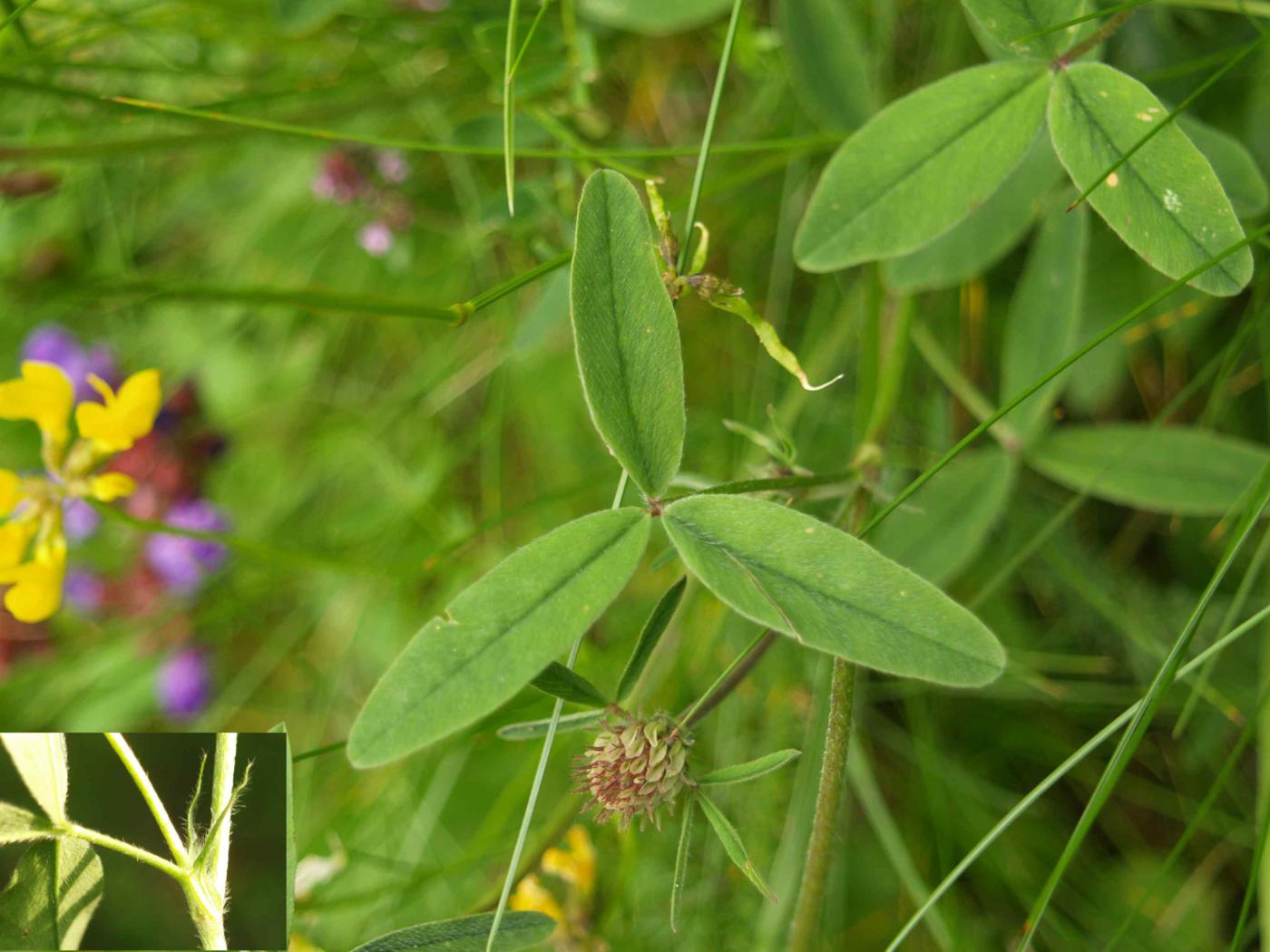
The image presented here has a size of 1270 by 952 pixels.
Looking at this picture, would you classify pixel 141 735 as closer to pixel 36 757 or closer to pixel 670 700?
pixel 36 757

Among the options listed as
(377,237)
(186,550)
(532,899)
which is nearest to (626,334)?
(532,899)

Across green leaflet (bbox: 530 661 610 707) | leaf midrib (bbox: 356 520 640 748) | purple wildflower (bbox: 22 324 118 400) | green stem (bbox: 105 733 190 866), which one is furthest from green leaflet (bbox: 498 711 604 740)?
purple wildflower (bbox: 22 324 118 400)

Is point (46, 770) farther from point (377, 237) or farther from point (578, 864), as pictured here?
point (377, 237)

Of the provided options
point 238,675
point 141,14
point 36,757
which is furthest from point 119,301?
point 36,757

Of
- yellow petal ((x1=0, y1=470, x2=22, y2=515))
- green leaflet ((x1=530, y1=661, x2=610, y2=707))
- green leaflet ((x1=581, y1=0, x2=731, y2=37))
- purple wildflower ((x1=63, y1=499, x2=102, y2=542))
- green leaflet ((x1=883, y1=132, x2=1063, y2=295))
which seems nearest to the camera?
green leaflet ((x1=530, y1=661, x2=610, y2=707))

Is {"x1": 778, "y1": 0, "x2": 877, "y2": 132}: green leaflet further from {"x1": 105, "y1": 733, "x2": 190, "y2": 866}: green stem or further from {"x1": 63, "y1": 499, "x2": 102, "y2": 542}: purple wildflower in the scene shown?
{"x1": 63, "y1": 499, "x2": 102, "y2": 542}: purple wildflower

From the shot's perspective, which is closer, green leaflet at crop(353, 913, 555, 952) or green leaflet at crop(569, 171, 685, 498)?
green leaflet at crop(569, 171, 685, 498)

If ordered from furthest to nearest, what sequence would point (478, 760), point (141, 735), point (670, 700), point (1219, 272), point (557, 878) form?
1. point (478, 760)
2. point (557, 878)
3. point (670, 700)
4. point (141, 735)
5. point (1219, 272)
